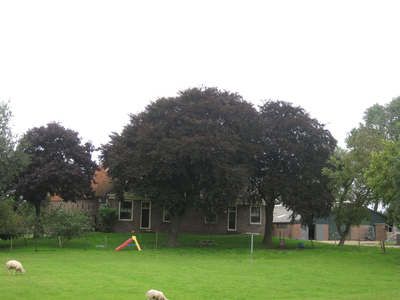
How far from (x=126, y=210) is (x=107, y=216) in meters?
2.03

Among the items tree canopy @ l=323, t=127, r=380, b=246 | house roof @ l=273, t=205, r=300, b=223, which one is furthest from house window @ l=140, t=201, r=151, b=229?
tree canopy @ l=323, t=127, r=380, b=246

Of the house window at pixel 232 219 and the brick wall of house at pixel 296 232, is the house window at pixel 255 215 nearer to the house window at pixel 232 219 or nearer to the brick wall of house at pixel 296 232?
the house window at pixel 232 219

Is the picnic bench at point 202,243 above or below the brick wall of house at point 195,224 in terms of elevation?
below

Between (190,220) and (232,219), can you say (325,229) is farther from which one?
(190,220)

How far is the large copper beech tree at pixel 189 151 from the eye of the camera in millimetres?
28297

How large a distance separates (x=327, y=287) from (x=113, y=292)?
825cm

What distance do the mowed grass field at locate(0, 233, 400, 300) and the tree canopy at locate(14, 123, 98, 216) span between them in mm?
4927

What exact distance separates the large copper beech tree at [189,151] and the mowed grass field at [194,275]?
4.43 meters

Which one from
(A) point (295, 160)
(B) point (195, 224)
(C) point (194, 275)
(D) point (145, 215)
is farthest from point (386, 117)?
(C) point (194, 275)

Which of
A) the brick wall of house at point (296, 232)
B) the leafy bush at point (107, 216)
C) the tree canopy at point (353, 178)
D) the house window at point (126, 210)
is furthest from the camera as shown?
the brick wall of house at point (296, 232)

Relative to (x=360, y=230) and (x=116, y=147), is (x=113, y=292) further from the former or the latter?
(x=360, y=230)

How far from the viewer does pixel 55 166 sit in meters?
33.0

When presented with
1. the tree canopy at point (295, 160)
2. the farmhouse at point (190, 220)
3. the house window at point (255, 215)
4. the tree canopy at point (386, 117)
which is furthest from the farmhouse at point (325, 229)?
the tree canopy at point (295, 160)

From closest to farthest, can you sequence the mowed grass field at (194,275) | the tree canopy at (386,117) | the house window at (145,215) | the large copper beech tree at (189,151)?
the mowed grass field at (194,275) → the large copper beech tree at (189,151) → the house window at (145,215) → the tree canopy at (386,117)
